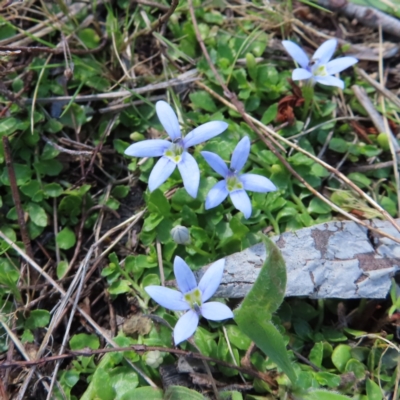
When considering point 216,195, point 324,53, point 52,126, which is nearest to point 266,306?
point 216,195

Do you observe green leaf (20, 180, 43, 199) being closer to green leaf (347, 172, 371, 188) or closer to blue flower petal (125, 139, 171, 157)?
blue flower petal (125, 139, 171, 157)

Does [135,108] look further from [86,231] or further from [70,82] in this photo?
[86,231]

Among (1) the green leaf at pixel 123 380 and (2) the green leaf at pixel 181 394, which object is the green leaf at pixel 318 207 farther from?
(1) the green leaf at pixel 123 380

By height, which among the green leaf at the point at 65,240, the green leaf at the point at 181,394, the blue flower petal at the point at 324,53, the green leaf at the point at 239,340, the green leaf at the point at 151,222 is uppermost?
the blue flower petal at the point at 324,53

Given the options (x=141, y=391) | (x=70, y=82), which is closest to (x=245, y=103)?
(x=70, y=82)

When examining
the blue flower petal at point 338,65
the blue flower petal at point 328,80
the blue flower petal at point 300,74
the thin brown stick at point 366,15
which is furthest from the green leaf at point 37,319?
the thin brown stick at point 366,15

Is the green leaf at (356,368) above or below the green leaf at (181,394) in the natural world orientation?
above

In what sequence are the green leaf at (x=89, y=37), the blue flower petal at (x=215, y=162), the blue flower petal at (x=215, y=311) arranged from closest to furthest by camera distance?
the blue flower petal at (x=215, y=311)
the blue flower petal at (x=215, y=162)
the green leaf at (x=89, y=37)
